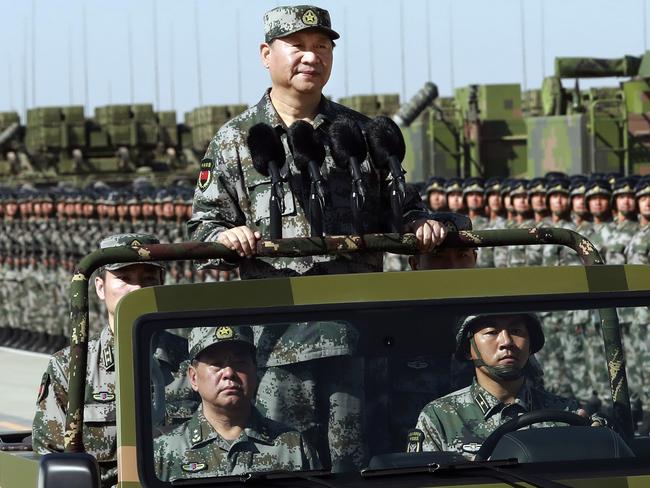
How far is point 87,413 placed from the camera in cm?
519

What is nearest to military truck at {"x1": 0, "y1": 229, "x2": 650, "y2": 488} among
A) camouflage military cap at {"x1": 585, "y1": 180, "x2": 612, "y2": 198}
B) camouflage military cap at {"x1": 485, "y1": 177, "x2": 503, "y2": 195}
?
camouflage military cap at {"x1": 585, "y1": 180, "x2": 612, "y2": 198}

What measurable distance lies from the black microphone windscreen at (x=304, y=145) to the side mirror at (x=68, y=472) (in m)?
1.39

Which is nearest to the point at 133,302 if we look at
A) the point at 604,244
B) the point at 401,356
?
the point at 401,356

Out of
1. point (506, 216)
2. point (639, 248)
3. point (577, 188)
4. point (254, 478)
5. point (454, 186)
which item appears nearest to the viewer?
point (254, 478)

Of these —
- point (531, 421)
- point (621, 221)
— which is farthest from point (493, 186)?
point (531, 421)

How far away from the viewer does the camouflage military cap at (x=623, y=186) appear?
1373 centimetres

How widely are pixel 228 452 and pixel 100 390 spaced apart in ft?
4.91

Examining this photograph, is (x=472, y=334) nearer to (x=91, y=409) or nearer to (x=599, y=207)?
(x=91, y=409)

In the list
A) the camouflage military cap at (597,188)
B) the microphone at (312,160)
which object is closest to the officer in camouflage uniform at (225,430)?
the microphone at (312,160)

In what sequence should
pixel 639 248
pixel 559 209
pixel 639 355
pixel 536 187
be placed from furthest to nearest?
pixel 536 187 → pixel 559 209 → pixel 639 248 → pixel 639 355

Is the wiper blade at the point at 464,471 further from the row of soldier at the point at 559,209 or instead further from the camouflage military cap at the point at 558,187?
the camouflage military cap at the point at 558,187

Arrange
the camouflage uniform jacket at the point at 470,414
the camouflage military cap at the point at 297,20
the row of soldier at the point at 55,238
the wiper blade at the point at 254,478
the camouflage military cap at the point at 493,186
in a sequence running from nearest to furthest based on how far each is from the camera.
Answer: the wiper blade at the point at 254,478, the camouflage uniform jacket at the point at 470,414, the camouflage military cap at the point at 297,20, the camouflage military cap at the point at 493,186, the row of soldier at the point at 55,238

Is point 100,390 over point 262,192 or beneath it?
beneath

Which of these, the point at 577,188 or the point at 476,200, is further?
the point at 476,200
